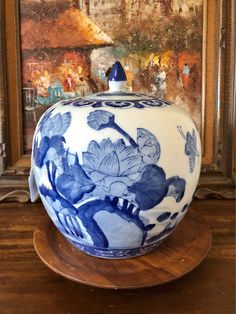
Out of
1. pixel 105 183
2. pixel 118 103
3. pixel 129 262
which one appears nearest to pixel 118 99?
pixel 118 103

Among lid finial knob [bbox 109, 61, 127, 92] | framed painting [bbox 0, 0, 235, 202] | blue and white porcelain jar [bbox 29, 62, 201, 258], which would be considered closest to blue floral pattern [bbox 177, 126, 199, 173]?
blue and white porcelain jar [bbox 29, 62, 201, 258]

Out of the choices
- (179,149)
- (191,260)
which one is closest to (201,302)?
(191,260)

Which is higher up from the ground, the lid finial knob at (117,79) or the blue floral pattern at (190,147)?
the lid finial knob at (117,79)

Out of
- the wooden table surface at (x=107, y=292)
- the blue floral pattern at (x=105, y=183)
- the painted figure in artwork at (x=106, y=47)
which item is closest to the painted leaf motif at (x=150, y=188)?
the blue floral pattern at (x=105, y=183)

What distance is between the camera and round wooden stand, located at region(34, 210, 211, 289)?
0.43 metres

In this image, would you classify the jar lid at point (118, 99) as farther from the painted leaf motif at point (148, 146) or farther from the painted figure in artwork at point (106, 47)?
the painted figure in artwork at point (106, 47)

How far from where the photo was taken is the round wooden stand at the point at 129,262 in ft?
1.41

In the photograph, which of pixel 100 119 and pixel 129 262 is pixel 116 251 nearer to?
pixel 129 262

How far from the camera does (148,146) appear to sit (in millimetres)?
414

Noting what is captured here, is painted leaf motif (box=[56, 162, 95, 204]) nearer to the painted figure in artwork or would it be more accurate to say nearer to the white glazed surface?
the white glazed surface

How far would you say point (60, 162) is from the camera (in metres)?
0.43

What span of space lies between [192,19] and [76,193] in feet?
1.63

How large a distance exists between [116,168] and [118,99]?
0.11 m

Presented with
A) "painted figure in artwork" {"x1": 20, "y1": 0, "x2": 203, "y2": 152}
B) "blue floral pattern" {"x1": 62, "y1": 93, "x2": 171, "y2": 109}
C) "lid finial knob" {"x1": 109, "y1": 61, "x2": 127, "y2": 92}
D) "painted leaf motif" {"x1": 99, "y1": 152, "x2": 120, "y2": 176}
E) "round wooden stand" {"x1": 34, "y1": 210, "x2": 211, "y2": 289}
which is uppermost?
"painted figure in artwork" {"x1": 20, "y1": 0, "x2": 203, "y2": 152}
